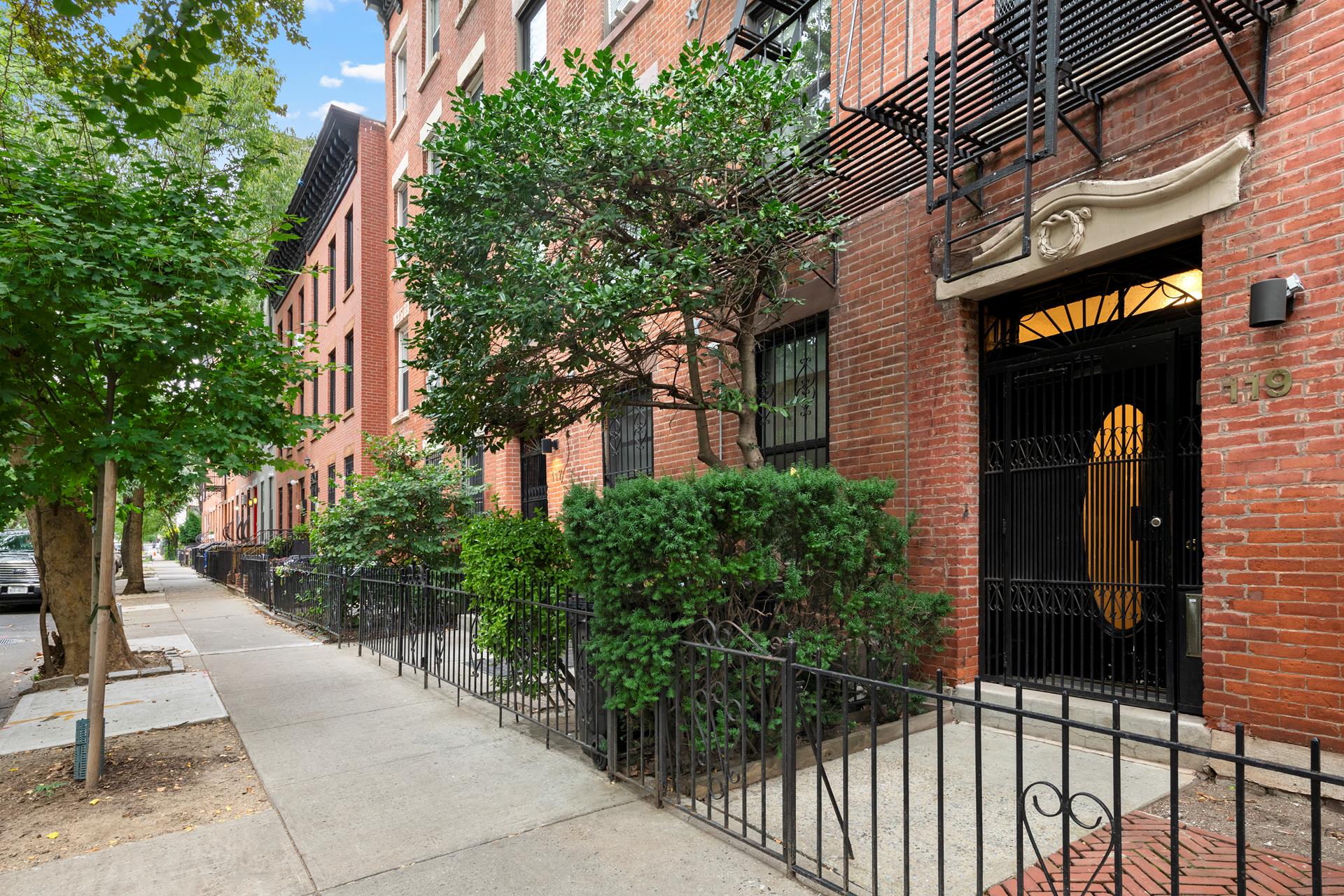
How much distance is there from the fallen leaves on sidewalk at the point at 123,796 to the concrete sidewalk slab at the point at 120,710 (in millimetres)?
385

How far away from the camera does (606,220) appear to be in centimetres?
584

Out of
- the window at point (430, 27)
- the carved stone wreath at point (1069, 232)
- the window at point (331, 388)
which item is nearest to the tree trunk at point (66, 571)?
the carved stone wreath at point (1069, 232)

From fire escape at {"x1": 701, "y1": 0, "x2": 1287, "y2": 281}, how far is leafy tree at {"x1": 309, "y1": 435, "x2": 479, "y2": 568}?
720cm

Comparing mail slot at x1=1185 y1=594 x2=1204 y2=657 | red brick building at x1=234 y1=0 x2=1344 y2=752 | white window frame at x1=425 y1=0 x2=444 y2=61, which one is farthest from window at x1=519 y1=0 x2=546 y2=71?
mail slot at x1=1185 y1=594 x2=1204 y2=657

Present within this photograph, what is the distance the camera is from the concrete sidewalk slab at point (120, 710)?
20.9 feet

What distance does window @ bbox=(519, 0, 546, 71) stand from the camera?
1302 centimetres

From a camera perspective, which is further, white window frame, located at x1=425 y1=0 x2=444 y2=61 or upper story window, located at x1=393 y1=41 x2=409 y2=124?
upper story window, located at x1=393 y1=41 x2=409 y2=124

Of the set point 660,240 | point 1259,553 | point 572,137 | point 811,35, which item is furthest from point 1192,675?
point 811,35

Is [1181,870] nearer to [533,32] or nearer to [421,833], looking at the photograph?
[421,833]

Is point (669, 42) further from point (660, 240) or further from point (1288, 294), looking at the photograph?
point (1288, 294)

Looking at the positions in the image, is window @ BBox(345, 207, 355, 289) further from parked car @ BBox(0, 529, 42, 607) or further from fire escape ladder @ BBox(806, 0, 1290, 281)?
fire escape ladder @ BBox(806, 0, 1290, 281)

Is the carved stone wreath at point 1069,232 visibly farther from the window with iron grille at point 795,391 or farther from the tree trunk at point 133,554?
the tree trunk at point 133,554

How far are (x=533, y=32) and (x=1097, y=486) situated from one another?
1173cm

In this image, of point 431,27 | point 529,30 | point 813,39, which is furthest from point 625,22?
point 431,27
